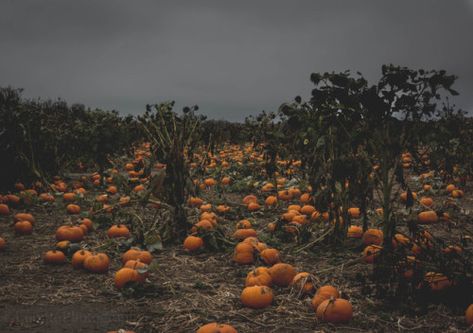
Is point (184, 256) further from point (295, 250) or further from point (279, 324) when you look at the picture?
point (279, 324)

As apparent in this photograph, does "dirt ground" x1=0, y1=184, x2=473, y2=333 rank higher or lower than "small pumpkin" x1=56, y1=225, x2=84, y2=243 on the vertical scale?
lower

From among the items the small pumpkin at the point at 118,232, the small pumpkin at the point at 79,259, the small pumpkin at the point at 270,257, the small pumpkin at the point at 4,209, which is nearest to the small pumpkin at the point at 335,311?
the small pumpkin at the point at 270,257

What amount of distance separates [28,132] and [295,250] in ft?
19.9

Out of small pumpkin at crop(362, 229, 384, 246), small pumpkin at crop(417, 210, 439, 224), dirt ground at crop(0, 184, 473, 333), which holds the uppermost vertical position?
small pumpkin at crop(417, 210, 439, 224)

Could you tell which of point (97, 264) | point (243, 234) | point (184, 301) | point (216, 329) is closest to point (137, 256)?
point (97, 264)

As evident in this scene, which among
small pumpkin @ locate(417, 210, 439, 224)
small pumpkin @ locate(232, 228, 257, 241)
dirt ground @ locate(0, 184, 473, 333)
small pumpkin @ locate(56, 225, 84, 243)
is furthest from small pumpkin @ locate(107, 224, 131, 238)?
small pumpkin @ locate(417, 210, 439, 224)

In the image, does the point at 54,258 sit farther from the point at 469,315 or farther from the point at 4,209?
the point at 469,315

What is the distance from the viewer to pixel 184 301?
3.42m

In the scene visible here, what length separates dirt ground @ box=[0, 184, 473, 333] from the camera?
2.97 metres

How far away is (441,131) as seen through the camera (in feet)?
12.6

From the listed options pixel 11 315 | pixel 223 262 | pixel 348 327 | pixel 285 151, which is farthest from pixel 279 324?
pixel 285 151

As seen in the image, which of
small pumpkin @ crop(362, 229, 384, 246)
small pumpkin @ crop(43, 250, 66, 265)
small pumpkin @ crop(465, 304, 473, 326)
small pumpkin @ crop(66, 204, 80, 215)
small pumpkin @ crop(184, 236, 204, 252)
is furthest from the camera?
small pumpkin @ crop(66, 204, 80, 215)

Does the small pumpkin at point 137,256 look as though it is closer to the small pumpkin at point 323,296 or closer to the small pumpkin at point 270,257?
the small pumpkin at point 270,257

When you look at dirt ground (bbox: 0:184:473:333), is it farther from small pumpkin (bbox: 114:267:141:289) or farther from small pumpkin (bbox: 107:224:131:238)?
small pumpkin (bbox: 107:224:131:238)
